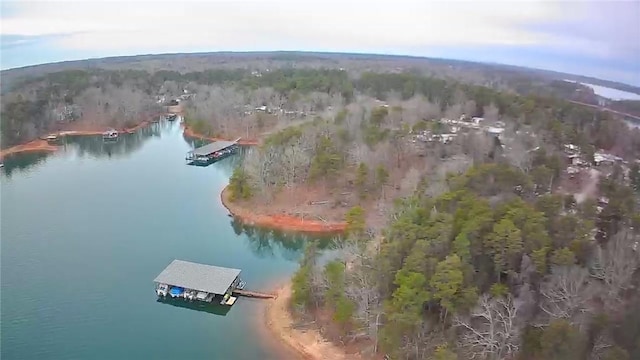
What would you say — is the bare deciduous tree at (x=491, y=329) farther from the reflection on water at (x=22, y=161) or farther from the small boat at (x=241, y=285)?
the reflection on water at (x=22, y=161)

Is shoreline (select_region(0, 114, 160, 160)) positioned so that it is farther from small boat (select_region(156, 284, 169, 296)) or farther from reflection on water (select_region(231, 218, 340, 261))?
small boat (select_region(156, 284, 169, 296))

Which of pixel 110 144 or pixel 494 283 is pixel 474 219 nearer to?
pixel 494 283

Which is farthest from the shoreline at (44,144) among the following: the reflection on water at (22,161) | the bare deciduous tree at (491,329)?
the bare deciduous tree at (491,329)

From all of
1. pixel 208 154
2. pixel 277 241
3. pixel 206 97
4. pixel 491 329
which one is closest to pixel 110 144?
pixel 208 154

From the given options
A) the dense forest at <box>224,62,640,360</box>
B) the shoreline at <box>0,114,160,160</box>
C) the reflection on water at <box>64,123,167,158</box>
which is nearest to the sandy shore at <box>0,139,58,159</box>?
the shoreline at <box>0,114,160,160</box>

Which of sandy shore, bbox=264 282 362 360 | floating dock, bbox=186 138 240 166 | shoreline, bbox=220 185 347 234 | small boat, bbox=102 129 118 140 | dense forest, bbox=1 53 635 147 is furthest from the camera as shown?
small boat, bbox=102 129 118 140
